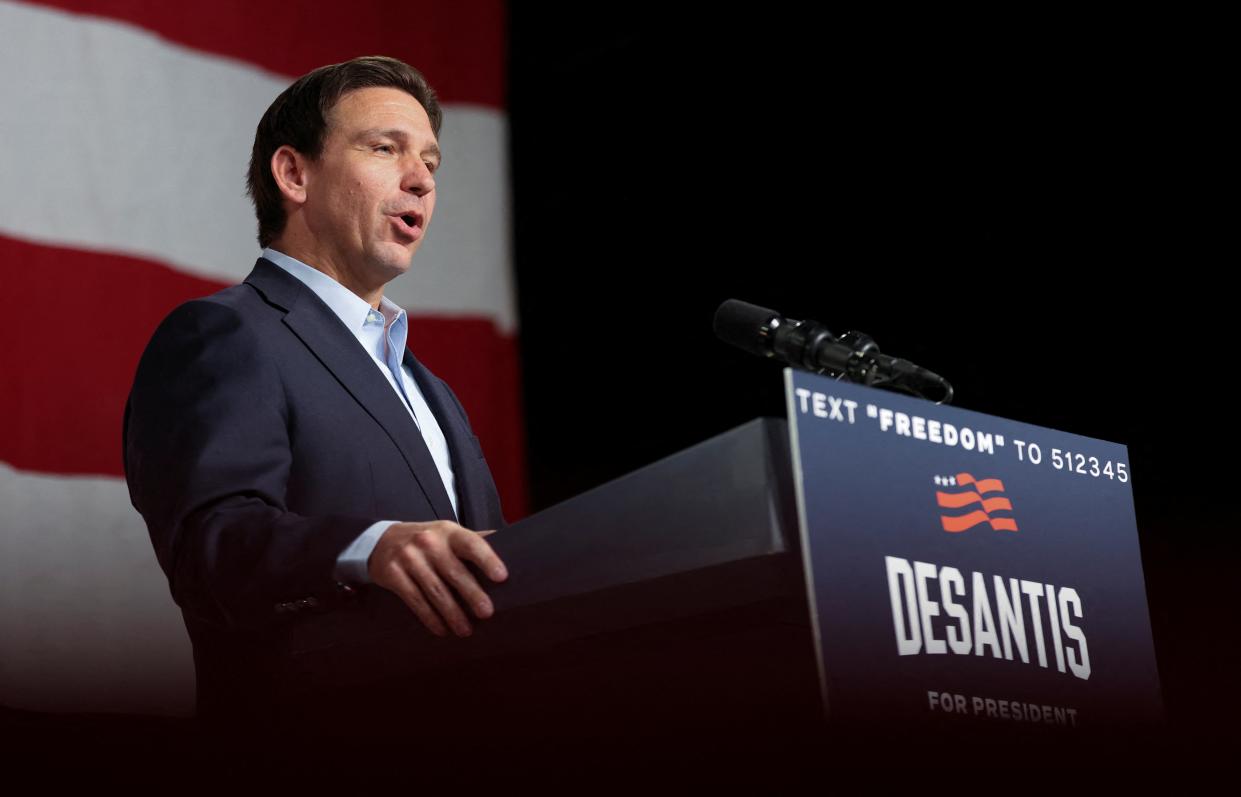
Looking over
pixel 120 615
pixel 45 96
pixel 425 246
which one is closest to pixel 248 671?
pixel 120 615

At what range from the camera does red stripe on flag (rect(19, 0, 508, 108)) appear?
262cm

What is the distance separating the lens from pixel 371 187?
1.61m

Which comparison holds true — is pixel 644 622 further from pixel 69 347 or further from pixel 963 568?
pixel 69 347

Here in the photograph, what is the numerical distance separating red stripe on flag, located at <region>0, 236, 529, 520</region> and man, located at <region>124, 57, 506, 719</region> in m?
0.80

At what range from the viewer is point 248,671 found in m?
1.29

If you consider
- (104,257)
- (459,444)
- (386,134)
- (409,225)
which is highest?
(104,257)

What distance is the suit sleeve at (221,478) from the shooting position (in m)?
1.12

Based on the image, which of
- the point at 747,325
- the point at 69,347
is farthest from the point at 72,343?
the point at 747,325

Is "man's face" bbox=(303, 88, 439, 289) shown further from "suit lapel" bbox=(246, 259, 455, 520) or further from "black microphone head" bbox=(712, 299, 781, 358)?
"black microphone head" bbox=(712, 299, 781, 358)

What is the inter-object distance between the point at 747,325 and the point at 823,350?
0.11 metres

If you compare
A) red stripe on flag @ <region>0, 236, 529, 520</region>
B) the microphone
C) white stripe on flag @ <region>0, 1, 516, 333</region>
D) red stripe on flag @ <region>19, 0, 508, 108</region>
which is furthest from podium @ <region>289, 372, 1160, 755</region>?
red stripe on flag @ <region>19, 0, 508, 108</region>

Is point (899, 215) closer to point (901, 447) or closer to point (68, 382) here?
point (68, 382)

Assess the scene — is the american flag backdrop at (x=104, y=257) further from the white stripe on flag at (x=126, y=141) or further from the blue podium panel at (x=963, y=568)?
the blue podium panel at (x=963, y=568)

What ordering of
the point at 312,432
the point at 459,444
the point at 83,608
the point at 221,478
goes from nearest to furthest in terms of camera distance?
1. the point at 221,478
2. the point at 312,432
3. the point at 459,444
4. the point at 83,608
